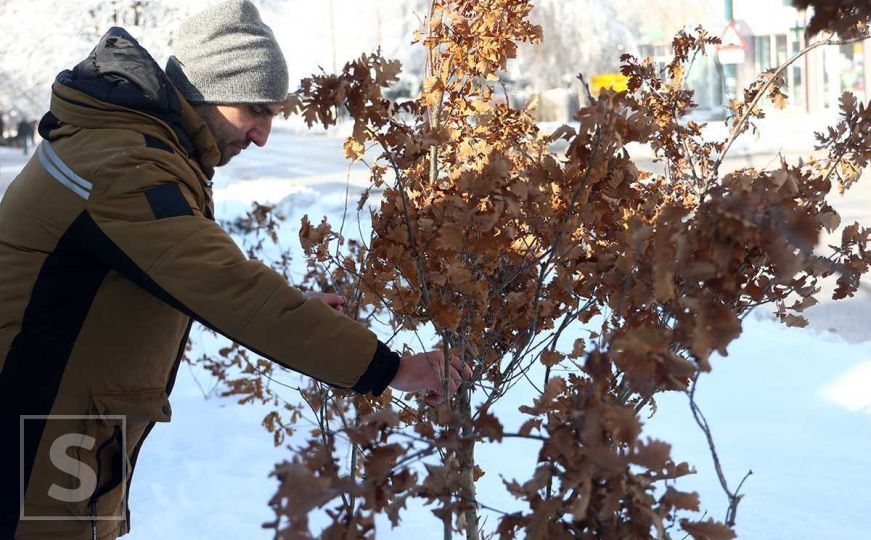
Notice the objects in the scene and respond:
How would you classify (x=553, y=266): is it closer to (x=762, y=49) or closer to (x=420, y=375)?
(x=420, y=375)

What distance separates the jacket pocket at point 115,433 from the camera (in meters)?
1.95

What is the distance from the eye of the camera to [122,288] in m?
1.91

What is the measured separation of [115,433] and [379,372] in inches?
22.9

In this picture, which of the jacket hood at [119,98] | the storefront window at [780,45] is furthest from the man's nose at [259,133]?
the storefront window at [780,45]

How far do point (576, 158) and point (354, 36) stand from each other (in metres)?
29.5

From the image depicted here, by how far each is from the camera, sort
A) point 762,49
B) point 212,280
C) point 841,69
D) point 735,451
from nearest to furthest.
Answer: point 212,280 < point 735,451 < point 841,69 < point 762,49

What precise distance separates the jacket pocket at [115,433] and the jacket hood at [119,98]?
499 millimetres

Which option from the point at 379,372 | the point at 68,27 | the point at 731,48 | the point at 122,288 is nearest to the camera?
the point at 379,372

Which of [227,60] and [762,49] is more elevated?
[762,49]

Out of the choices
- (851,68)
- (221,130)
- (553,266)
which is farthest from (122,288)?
(851,68)

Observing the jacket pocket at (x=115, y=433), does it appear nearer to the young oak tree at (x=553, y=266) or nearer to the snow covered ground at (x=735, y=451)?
the young oak tree at (x=553, y=266)

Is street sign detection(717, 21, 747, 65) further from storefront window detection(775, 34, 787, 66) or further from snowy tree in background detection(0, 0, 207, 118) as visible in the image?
storefront window detection(775, 34, 787, 66)

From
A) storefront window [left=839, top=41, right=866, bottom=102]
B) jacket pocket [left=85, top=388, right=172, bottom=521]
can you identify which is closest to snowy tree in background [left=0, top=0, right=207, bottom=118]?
jacket pocket [left=85, top=388, right=172, bottom=521]

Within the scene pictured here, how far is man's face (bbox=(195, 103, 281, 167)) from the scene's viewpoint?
2.14 meters
